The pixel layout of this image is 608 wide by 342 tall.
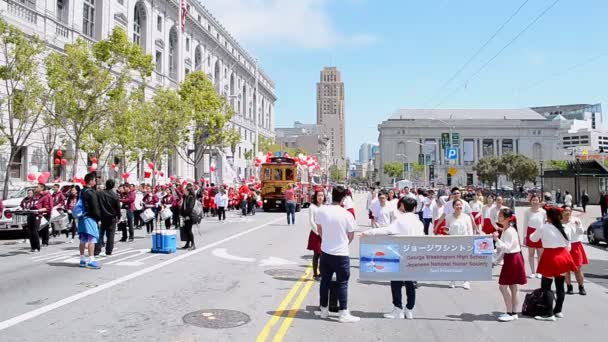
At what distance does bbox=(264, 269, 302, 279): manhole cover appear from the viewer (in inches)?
384

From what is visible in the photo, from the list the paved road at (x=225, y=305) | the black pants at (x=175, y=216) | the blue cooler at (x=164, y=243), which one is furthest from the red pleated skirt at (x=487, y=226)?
the black pants at (x=175, y=216)

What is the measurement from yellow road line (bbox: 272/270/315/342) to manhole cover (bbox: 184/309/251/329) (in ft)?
1.78

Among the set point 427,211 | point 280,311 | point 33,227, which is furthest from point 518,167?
point 280,311

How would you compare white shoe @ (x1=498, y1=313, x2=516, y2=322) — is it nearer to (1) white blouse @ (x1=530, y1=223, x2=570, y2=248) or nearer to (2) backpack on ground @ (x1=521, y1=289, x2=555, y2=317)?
(2) backpack on ground @ (x1=521, y1=289, x2=555, y2=317)

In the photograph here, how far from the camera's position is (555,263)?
6930 millimetres

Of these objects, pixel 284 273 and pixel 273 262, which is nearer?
pixel 284 273

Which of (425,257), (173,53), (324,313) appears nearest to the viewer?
(324,313)

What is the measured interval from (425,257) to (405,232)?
1.83ft

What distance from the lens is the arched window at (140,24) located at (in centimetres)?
4018

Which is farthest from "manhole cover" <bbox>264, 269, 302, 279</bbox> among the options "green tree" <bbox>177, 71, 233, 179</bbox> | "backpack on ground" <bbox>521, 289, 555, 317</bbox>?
"green tree" <bbox>177, 71, 233, 179</bbox>

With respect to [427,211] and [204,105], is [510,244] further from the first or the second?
[204,105]

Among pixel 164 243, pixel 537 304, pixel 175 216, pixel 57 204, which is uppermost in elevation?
pixel 57 204

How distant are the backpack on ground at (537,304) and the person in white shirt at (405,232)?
5.57 feet

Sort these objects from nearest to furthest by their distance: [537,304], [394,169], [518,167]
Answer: [537,304] → [518,167] → [394,169]
